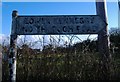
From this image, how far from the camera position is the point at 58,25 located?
23.9ft

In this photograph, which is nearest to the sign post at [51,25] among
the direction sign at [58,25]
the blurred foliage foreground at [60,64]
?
the direction sign at [58,25]

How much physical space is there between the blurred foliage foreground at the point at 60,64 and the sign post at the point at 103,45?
108 millimetres

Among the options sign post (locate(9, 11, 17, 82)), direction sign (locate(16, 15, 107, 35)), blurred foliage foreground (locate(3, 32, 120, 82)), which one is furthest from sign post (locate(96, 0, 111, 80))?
sign post (locate(9, 11, 17, 82))

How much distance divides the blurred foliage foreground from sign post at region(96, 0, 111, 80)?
108mm

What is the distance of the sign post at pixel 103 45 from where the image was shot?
7945 millimetres

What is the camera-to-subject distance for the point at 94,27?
7.34 metres

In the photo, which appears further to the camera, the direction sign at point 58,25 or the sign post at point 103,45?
the sign post at point 103,45

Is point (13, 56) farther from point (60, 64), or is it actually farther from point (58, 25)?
point (60, 64)

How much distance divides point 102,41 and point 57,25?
6.01 feet

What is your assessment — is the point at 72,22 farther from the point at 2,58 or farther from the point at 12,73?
the point at 2,58

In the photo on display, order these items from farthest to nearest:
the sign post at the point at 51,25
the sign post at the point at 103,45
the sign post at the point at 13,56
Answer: the sign post at the point at 103,45 < the sign post at the point at 51,25 < the sign post at the point at 13,56

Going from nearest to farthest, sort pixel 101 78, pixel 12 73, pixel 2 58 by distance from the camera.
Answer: pixel 12 73
pixel 101 78
pixel 2 58

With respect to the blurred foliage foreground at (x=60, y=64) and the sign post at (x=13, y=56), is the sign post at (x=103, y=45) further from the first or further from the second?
the sign post at (x=13, y=56)

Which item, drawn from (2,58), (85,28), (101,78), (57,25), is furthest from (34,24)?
(101,78)
